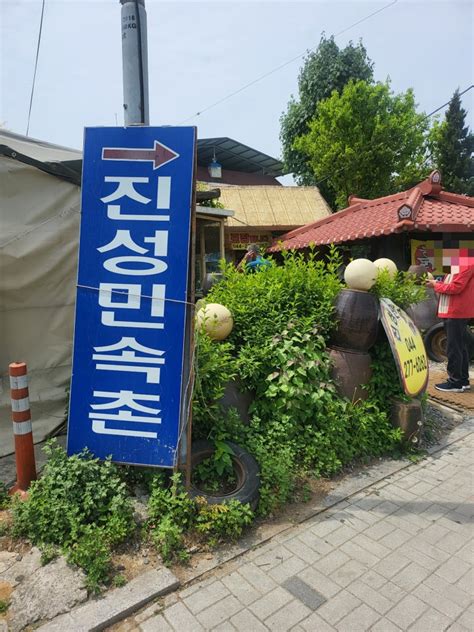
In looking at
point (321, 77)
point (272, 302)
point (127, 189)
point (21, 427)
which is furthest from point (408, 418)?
point (321, 77)

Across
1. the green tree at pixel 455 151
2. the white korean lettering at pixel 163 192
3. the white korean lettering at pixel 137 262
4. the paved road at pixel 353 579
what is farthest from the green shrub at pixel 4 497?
the green tree at pixel 455 151

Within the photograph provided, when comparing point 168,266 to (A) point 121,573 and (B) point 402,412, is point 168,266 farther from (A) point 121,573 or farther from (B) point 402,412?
(B) point 402,412

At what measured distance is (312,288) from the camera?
431 centimetres

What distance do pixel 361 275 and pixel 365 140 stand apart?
1529 centimetres

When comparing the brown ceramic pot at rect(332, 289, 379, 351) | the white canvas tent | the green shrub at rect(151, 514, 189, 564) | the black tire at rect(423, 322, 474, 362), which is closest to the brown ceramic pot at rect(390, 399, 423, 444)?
the brown ceramic pot at rect(332, 289, 379, 351)

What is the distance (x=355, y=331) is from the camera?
13.6ft

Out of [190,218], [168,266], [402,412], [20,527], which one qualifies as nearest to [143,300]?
[168,266]

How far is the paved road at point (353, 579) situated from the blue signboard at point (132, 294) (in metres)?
0.91

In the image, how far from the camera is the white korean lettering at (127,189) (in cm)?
291

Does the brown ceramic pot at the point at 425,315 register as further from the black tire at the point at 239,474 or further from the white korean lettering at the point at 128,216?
the white korean lettering at the point at 128,216

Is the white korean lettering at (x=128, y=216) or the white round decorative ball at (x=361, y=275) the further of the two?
the white round decorative ball at (x=361, y=275)

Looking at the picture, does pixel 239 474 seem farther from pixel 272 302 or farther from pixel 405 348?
pixel 405 348

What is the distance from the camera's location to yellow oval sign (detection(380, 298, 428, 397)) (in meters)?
4.05

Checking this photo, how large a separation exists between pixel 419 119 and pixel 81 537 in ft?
67.9
